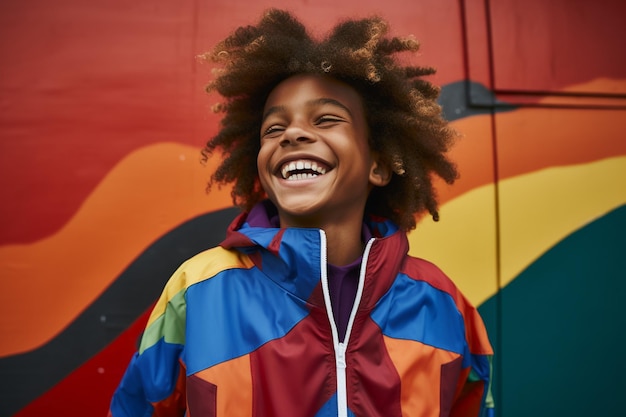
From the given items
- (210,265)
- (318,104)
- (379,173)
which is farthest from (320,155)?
(210,265)

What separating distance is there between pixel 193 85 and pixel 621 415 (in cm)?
234

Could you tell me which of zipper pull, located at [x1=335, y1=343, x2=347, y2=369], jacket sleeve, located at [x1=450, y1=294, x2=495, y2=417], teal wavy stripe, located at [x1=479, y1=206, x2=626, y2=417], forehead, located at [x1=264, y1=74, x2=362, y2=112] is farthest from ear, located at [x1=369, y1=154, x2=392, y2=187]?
teal wavy stripe, located at [x1=479, y1=206, x2=626, y2=417]

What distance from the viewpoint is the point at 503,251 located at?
6.56 feet

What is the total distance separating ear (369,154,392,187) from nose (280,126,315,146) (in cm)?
26

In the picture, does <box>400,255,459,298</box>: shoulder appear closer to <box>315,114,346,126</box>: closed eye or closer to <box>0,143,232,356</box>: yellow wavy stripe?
<box>315,114,346,126</box>: closed eye

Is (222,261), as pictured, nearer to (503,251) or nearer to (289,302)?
(289,302)

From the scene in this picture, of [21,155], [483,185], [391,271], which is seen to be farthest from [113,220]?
[483,185]

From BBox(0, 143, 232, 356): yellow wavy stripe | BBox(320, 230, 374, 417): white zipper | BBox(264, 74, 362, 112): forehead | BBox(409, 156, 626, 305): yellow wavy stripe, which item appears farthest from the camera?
BBox(409, 156, 626, 305): yellow wavy stripe

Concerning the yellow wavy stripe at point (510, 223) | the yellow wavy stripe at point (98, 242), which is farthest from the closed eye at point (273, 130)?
the yellow wavy stripe at point (510, 223)

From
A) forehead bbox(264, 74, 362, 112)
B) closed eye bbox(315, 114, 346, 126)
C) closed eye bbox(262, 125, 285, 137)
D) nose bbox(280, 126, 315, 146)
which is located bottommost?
nose bbox(280, 126, 315, 146)

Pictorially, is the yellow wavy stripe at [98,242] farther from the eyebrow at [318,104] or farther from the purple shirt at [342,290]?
the purple shirt at [342,290]

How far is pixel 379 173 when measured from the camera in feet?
4.63

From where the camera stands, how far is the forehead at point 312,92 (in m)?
1.26

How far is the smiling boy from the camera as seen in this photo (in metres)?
1.07
